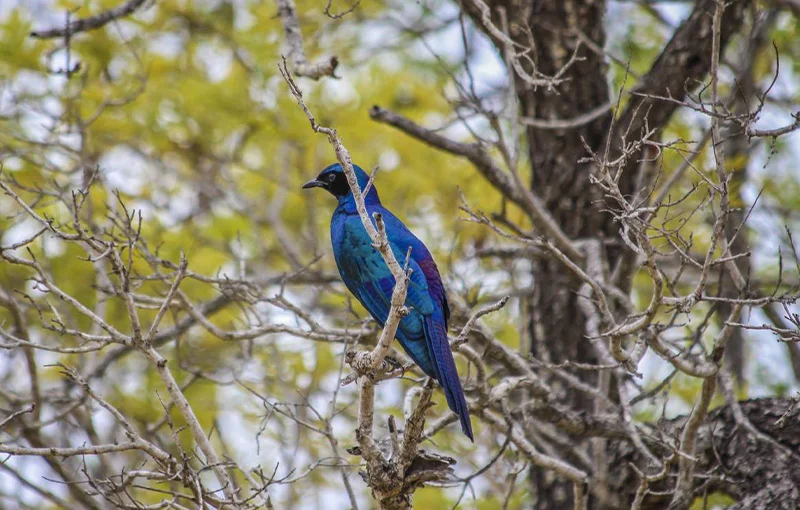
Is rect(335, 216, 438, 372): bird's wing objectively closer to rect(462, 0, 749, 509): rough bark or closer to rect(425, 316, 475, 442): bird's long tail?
rect(425, 316, 475, 442): bird's long tail

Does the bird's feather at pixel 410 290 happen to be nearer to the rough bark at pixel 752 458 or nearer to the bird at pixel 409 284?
the bird at pixel 409 284

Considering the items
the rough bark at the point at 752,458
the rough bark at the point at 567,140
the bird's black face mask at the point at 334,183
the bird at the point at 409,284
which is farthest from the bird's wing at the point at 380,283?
the rough bark at the point at 567,140

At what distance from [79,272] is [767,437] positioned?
15.4ft

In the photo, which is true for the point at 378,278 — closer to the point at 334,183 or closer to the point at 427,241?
the point at 334,183

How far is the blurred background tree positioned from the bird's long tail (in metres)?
0.21

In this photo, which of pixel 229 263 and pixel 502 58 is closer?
pixel 502 58

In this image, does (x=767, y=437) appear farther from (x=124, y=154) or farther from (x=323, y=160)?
(x=124, y=154)

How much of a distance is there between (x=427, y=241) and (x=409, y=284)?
3.19 meters

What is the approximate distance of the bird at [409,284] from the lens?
4.30 m

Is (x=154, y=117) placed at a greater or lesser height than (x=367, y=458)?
greater

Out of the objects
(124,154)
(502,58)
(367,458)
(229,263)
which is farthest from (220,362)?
(367,458)

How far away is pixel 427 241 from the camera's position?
772 centimetres

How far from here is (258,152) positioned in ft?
31.7

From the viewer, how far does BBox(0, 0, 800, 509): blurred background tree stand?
4.09 meters
